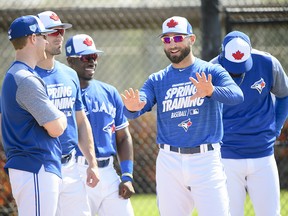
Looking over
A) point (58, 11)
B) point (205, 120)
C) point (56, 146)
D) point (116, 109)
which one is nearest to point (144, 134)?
point (58, 11)

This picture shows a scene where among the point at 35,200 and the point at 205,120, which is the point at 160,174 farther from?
the point at 35,200

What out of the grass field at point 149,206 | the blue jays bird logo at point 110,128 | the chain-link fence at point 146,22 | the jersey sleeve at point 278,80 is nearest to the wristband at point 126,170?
the blue jays bird logo at point 110,128

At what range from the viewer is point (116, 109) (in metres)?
6.44

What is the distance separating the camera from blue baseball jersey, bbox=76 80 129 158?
20.5ft

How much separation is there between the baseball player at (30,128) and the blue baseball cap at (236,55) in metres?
1.90

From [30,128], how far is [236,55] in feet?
6.92

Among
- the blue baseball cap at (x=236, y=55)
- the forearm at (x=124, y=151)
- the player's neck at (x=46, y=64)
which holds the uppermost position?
the player's neck at (x=46, y=64)

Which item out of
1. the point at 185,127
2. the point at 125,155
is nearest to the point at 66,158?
the point at 125,155

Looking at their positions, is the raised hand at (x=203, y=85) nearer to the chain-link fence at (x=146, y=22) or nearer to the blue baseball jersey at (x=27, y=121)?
the blue baseball jersey at (x=27, y=121)

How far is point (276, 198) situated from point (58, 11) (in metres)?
3.36

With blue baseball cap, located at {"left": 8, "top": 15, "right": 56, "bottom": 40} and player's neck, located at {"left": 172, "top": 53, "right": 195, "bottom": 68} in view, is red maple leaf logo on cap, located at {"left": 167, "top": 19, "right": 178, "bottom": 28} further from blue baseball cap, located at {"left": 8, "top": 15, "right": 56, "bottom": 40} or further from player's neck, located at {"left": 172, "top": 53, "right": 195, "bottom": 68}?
blue baseball cap, located at {"left": 8, "top": 15, "right": 56, "bottom": 40}

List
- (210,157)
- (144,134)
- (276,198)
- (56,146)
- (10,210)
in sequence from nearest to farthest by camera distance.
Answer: (56,146) → (210,157) → (276,198) → (10,210) → (144,134)

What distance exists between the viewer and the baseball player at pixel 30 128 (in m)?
4.79

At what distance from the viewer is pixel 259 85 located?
6422mm
